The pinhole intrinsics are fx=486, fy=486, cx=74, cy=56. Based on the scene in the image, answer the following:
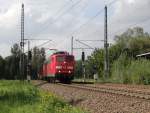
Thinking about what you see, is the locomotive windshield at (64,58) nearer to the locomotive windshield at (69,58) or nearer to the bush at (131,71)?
the locomotive windshield at (69,58)

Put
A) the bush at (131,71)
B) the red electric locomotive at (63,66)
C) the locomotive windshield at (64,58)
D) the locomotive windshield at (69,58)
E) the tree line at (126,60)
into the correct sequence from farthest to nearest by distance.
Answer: the locomotive windshield at (69,58), the locomotive windshield at (64,58), the red electric locomotive at (63,66), the tree line at (126,60), the bush at (131,71)

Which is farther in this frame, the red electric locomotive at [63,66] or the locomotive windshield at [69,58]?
the locomotive windshield at [69,58]

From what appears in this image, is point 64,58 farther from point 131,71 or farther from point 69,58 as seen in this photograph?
point 131,71

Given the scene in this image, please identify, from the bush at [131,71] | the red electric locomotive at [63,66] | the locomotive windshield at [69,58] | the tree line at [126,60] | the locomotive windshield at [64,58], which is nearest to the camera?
the bush at [131,71]

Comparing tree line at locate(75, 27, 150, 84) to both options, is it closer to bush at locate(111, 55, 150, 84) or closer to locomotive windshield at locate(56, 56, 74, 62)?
bush at locate(111, 55, 150, 84)

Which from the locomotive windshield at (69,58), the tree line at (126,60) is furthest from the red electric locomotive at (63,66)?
the tree line at (126,60)

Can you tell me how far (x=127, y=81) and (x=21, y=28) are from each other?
94.0 ft

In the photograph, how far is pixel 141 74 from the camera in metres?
46.6

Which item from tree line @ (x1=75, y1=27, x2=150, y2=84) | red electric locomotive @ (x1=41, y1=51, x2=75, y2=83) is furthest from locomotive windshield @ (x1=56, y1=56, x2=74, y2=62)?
tree line @ (x1=75, y1=27, x2=150, y2=84)

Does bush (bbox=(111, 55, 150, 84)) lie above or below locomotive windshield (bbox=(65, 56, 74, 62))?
below

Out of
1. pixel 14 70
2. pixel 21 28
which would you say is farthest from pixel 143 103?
pixel 14 70

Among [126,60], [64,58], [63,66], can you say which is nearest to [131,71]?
[126,60]

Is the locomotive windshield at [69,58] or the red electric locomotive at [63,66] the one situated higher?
the locomotive windshield at [69,58]

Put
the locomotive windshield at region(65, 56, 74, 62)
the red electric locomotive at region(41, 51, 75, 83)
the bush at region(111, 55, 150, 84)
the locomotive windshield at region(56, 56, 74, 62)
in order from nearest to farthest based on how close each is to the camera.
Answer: the bush at region(111, 55, 150, 84)
the red electric locomotive at region(41, 51, 75, 83)
the locomotive windshield at region(56, 56, 74, 62)
the locomotive windshield at region(65, 56, 74, 62)
